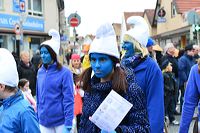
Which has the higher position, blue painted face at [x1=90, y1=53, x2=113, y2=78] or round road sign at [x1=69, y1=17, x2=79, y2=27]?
round road sign at [x1=69, y1=17, x2=79, y2=27]

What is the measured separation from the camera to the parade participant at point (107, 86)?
2.91 metres

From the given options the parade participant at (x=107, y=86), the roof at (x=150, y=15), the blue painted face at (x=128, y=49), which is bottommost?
the parade participant at (x=107, y=86)

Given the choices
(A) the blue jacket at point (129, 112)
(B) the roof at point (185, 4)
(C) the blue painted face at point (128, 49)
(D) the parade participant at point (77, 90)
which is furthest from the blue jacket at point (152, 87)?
(B) the roof at point (185, 4)

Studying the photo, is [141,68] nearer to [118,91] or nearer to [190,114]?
[190,114]

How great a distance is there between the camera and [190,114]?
172 inches

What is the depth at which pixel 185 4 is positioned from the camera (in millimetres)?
41719

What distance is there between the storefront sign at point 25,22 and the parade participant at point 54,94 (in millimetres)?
22843

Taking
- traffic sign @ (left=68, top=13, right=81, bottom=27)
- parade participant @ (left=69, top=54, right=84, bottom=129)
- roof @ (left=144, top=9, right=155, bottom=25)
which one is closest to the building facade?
traffic sign @ (left=68, top=13, right=81, bottom=27)

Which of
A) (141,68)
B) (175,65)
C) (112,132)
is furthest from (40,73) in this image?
(175,65)

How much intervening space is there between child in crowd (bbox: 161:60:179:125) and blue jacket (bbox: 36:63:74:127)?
198 inches

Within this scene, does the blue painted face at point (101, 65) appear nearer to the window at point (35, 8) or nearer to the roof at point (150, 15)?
the window at point (35, 8)

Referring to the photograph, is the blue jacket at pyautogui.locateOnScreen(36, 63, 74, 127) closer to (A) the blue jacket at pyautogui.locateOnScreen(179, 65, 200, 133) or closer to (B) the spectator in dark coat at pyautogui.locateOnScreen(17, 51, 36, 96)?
(A) the blue jacket at pyautogui.locateOnScreen(179, 65, 200, 133)

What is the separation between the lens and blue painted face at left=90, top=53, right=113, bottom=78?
2996 millimetres

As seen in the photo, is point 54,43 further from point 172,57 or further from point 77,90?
point 172,57
